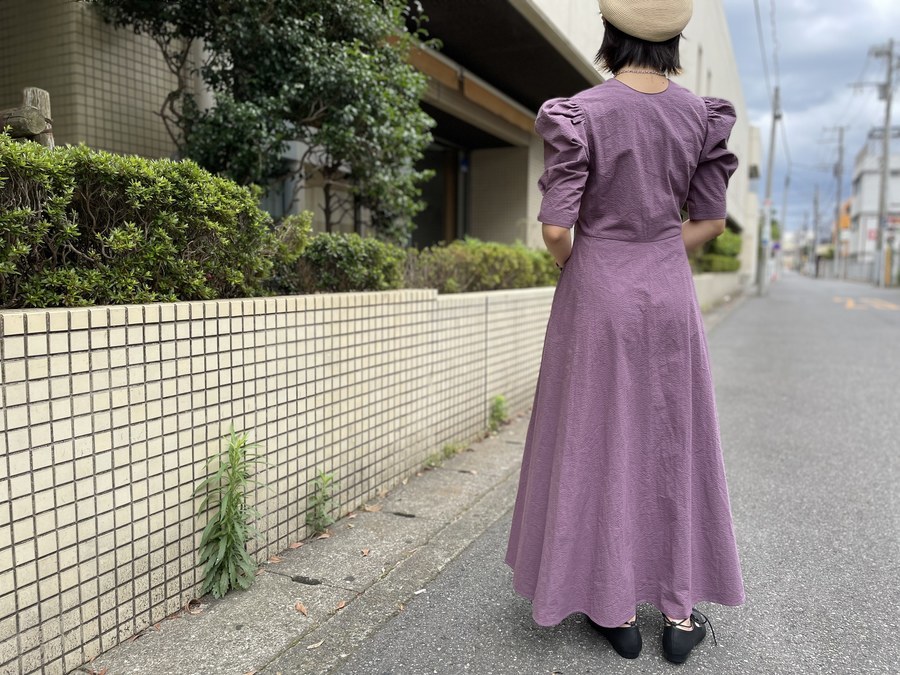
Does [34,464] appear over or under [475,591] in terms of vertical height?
over

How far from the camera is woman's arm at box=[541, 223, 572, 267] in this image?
2.07 metres

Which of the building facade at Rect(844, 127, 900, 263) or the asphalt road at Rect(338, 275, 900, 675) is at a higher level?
the building facade at Rect(844, 127, 900, 263)

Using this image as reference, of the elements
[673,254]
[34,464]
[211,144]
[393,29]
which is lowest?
[34,464]

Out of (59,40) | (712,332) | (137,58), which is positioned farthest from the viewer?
(712,332)

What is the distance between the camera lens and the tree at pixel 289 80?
12.9 ft

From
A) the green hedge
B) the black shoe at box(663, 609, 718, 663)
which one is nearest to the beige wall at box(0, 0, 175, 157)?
the green hedge

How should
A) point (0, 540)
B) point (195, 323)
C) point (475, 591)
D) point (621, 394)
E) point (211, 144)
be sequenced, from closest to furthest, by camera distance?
point (0, 540), point (621, 394), point (195, 323), point (475, 591), point (211, 144)

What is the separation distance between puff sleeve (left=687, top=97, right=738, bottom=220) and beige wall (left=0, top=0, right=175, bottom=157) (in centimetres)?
413

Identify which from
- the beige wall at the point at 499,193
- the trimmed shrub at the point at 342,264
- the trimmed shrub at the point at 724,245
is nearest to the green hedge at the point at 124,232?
the trimmed shrub at the point at 342,264

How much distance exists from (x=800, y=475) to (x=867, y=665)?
7.48 feet

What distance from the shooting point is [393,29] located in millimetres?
4422

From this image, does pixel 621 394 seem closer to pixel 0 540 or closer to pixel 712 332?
pixel 0 540

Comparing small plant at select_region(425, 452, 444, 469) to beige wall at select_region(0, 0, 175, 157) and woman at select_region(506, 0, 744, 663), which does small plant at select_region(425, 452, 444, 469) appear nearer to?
woman at select_region(506, 0, 744, 663)

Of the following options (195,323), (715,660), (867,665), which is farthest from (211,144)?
(867,665)
